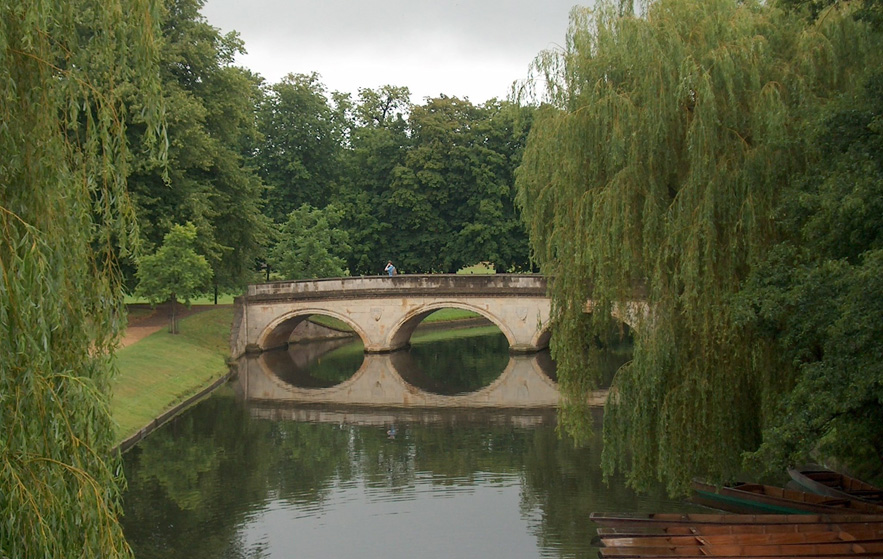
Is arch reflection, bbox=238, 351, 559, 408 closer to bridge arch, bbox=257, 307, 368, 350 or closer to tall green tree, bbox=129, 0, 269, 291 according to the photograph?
bridge arch, bbox=257, 307, 368, 350

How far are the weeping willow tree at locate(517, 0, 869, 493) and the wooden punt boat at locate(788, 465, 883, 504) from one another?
3.00 metres

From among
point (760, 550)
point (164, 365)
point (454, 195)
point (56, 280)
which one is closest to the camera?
point (56, 280)

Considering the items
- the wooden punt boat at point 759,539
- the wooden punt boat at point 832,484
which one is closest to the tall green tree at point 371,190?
the wooden punt boat at point 832,484

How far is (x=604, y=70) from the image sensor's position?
1510cm

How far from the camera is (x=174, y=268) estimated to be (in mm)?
33156

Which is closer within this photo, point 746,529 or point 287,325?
point 746,529

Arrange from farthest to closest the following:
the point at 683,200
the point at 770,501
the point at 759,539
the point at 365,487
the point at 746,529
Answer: the point at 365,487 < the point at 770,501 < the point at 683,200 < the point at 746,529 < the point at 759,539

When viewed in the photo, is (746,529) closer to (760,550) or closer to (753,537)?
(753,537)

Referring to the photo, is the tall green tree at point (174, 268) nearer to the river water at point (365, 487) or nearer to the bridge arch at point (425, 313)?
the river water at point (365, 487)

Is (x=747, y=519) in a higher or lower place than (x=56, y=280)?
lower

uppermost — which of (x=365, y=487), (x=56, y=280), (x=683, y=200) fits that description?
(x=683, y=200)

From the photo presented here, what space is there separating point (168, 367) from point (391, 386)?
6.84 m

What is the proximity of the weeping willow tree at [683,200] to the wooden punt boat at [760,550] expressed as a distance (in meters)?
1.48

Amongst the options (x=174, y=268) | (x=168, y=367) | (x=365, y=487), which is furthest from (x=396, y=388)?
(x=365, y=487)
